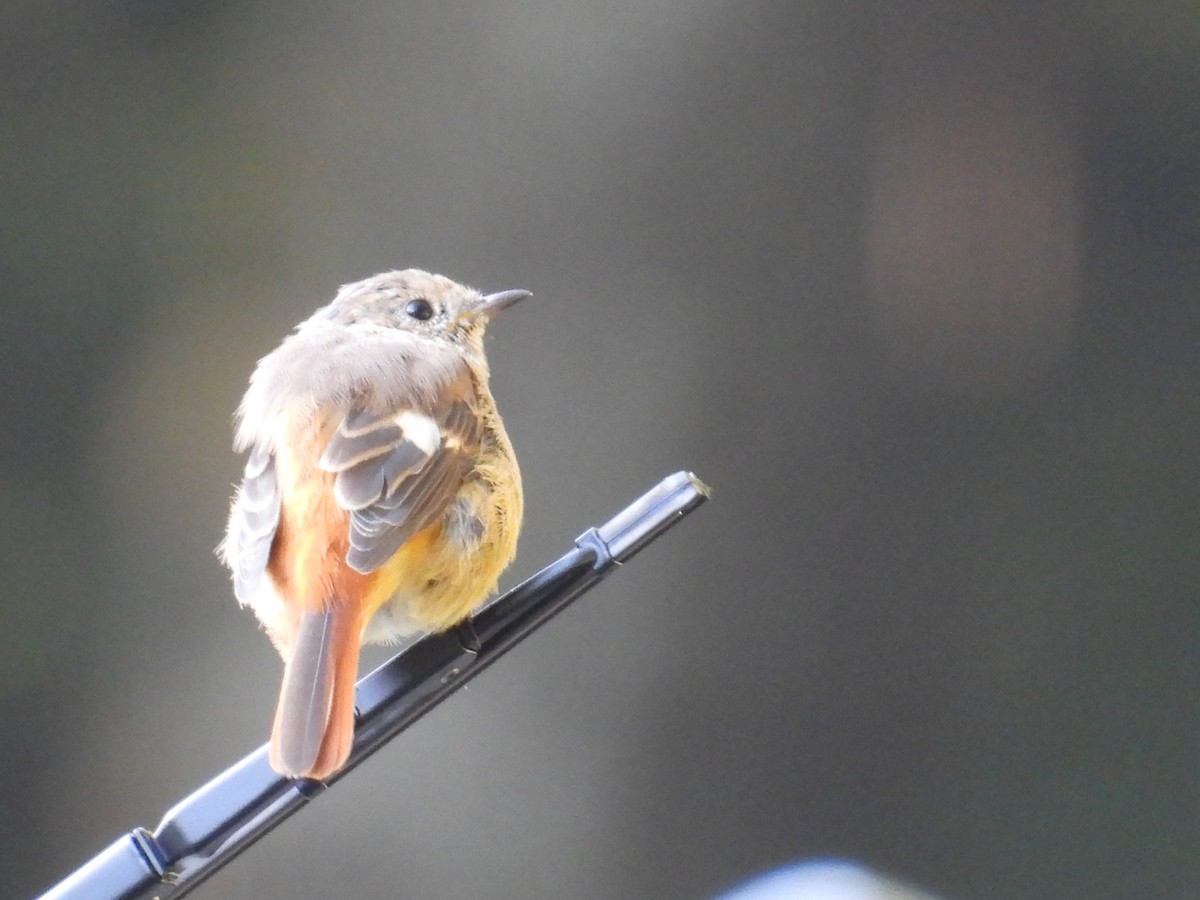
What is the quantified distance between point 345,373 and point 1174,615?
280 centimetres

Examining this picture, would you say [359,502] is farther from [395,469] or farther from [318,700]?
[318,700]

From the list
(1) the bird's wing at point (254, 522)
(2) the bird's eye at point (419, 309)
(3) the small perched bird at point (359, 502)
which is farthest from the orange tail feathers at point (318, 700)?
(2) the bird's eye at point (419, 309)

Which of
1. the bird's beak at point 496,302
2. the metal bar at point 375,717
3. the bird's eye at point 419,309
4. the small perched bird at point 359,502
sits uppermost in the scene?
the bird's eye at point 419,309

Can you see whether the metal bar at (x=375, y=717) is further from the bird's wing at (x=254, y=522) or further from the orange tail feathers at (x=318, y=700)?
the bird's wing at (x=254, y=522)

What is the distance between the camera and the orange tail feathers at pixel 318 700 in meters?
1.16

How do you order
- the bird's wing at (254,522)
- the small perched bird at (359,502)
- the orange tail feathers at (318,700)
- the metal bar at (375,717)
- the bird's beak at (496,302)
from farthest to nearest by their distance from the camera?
the bird's beak at (496,302) < the bird's wing at (254,522) < the small perched bird at (359,502) < the orange tail feathers at (318,700) < the metal bar at (375,717)

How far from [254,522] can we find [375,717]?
567 millimetres

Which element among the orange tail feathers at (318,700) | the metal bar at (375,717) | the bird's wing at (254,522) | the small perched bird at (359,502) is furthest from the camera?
the bird's wing at (254,522)

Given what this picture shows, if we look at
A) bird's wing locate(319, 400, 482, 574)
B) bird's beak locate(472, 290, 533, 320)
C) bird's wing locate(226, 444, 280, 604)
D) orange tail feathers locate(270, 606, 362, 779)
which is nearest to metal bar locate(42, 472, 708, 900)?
orange tail feathers locate(270, 606, 362, 779)

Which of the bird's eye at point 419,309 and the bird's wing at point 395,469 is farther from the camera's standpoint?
Result: the bird's eye at point 419,309

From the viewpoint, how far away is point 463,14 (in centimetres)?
357

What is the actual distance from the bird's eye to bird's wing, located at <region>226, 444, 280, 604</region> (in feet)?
1.79

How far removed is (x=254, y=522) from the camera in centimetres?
173

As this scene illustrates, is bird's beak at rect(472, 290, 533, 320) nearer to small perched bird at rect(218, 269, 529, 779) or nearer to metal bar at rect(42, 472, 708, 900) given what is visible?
small perched bird at rect(218, 269, 529, 779)
